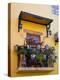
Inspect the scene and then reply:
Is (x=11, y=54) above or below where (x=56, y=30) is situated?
below

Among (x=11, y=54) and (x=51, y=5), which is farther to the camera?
(x=51, y=5)

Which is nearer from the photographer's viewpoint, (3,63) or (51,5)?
(3,63)

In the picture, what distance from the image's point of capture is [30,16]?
5.83ft

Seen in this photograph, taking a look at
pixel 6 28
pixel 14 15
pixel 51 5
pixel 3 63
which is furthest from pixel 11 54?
pixel 51 5

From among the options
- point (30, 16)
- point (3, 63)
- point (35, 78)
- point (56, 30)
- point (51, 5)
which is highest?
point (51, 5)

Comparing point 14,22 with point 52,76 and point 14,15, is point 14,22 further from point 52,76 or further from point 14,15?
point 52,76

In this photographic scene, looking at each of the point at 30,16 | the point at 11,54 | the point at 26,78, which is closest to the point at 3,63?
the point at 11,54

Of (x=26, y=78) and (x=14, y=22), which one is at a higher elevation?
(x=14, y=22)

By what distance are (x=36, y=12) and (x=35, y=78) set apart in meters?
0.62

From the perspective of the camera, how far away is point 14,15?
5.74 ft

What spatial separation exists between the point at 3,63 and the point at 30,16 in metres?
0.50

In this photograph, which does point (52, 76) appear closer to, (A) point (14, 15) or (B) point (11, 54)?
(B) point (11, 54)

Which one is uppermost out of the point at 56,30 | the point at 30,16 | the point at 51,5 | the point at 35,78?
the point at 51,5

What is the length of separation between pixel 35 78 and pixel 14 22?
56 centimetres
